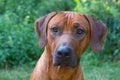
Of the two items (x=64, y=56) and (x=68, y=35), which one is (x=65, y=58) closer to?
(x=64, y=56)

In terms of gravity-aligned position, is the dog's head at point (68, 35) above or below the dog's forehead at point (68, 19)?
below

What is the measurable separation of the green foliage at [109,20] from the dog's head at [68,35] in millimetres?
3125

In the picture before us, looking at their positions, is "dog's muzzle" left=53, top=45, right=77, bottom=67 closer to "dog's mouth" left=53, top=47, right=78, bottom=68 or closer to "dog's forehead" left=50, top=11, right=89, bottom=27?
"dog's mouth" left=53, top=47, right=78, bottom=68

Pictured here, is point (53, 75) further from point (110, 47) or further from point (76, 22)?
point (110, 47)

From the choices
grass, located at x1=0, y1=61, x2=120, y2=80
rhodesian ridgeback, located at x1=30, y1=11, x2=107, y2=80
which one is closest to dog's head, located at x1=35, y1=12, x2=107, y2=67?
rhodesian ridgeback, located at x1=30, y1=11, x2=107, y2=80

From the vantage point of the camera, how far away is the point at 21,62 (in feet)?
28.3

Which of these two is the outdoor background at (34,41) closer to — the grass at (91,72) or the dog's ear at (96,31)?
the grass at (91,72)

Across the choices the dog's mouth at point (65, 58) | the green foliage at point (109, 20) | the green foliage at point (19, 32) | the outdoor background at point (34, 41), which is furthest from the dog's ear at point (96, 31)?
the green foliage at point (109, 20)

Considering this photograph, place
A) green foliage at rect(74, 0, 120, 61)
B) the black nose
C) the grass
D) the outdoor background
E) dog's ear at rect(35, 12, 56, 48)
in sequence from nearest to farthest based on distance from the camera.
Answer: the black nose → dog's ear at rect(35, 12, 56, 48) → the grass → the outdoor background → green foliage at rect(74, 0, 120, 61)

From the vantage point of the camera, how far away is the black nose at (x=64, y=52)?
5.35 meters

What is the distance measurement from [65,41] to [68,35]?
0.15m

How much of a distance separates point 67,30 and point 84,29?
0.23 metres

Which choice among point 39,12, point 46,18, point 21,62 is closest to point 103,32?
point 46,18

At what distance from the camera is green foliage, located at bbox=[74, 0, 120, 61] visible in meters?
9.08
